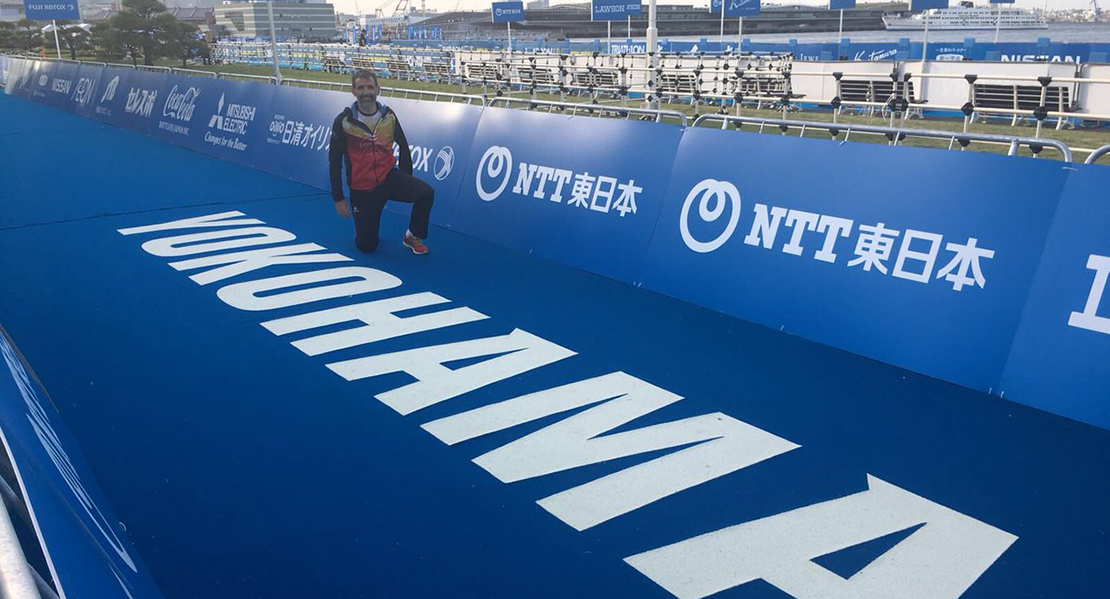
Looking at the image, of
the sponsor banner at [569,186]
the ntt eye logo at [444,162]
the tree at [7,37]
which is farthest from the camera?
the tree at [7,37]

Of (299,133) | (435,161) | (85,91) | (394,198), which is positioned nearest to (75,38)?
(85,91)

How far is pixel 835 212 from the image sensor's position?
6.25 m

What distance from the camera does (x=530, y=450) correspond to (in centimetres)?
466

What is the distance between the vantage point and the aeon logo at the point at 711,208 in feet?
22.8

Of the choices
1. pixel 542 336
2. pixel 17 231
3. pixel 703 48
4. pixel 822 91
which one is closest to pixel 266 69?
pixel 703 48

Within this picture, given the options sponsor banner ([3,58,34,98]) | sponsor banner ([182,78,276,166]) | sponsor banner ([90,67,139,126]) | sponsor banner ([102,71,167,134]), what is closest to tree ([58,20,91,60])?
sponsor banner ([3,58,34,98])

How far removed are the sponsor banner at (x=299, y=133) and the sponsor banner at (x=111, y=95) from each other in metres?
9.18

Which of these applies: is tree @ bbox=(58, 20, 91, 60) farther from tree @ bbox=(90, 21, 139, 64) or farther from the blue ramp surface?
the blue ramp surface

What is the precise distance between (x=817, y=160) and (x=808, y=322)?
4.24 ft

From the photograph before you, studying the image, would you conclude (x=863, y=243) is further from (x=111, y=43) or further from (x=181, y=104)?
(x=111, y=43)

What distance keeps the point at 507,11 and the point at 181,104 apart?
17.1m

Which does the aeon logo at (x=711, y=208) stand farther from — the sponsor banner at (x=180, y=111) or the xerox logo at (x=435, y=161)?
the sponsor banner at (x=180, y=111)

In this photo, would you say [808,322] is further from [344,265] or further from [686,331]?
[344,265]

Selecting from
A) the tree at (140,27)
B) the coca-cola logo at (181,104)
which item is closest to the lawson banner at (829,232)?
the coca-cola logo at (181,104)
